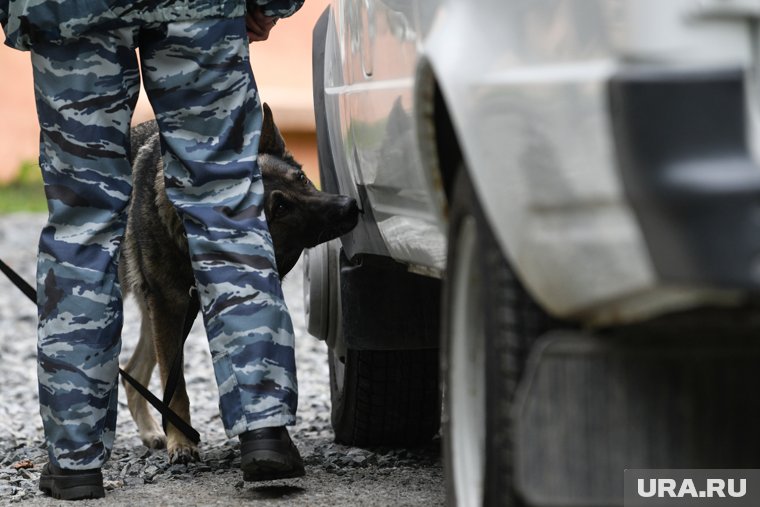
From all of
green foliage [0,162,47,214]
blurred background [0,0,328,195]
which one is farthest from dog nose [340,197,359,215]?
green foliage [0,162,47,214]

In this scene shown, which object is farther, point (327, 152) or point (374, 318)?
point (327, 152)

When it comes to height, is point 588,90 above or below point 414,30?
below

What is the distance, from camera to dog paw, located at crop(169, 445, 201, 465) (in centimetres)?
415

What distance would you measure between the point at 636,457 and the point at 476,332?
53 cm

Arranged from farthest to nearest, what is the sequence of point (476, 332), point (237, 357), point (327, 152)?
point (327, 152) < point (237, 357) < point (476, 332)

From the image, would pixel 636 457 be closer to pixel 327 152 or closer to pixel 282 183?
pixel 327 152

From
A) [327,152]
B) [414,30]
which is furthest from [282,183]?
[414,30]

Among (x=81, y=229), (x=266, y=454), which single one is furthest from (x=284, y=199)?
(x=266, y=454)

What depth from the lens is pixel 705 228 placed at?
59.6 inches

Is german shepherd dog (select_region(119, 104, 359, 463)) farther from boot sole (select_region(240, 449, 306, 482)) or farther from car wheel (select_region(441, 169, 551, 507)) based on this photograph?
car wheel (select_region(441, 169, 551, 507))

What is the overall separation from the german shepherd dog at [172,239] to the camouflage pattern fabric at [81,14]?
101 centimetres

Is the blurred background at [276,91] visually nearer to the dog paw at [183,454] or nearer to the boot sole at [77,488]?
the dog paw at [183,454]

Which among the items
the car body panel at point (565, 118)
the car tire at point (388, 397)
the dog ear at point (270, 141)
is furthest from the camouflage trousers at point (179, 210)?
the car body panel at point (565, 118)

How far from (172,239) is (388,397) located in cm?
95
